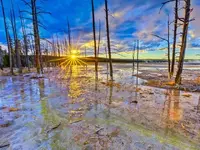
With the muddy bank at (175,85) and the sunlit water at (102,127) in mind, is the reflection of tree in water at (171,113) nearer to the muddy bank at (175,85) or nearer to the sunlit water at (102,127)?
the sunlit water at (102,127)

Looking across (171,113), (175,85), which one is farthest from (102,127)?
(175,85)

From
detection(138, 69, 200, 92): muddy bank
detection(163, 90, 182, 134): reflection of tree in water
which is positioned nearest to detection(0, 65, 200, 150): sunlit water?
detection(163, 90, 182, 134): reflection of tree in water

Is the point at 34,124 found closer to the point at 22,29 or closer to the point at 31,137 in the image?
the point at 31,137

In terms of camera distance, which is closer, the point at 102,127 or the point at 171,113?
the point at 102,127

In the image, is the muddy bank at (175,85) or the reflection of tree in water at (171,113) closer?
the reflection of tree in water at (171,113)

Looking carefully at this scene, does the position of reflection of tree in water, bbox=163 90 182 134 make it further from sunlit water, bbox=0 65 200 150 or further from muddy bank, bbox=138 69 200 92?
muddy bank, bbox=138 69 200 92

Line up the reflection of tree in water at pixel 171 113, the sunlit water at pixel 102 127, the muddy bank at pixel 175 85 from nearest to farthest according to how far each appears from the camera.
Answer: the sunlit water at pixel 102 127 → the reflection of tree in water at pixel 171 113 → the muddy bank at pixel 175 85

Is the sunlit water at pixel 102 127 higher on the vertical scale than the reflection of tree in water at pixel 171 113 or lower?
higher

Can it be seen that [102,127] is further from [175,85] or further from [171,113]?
[175,85]

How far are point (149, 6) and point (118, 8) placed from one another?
320 centimetres

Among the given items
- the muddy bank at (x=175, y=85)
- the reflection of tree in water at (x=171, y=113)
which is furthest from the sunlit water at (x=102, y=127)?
the muddy bank at (x=175, y=85)

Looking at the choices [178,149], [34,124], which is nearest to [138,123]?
[178,149]

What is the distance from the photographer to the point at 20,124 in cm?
352

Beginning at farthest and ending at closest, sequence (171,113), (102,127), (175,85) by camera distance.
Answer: (175,85), (171,113), (102,127)
